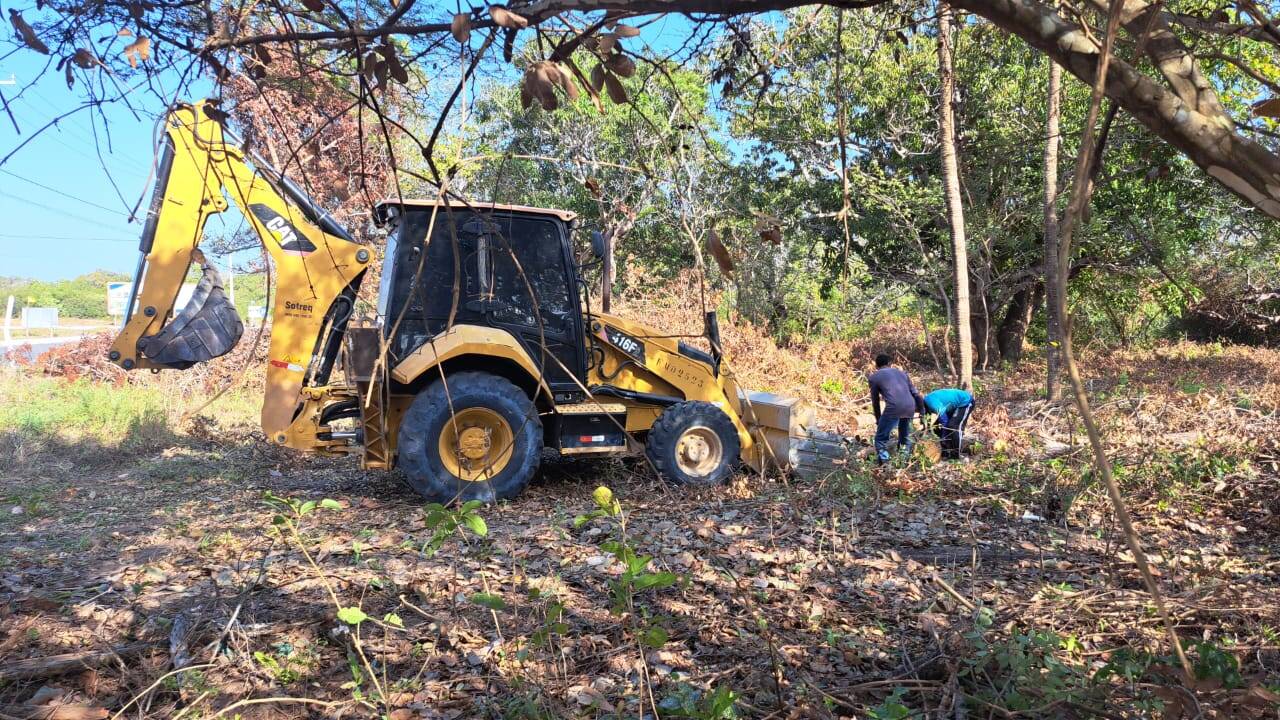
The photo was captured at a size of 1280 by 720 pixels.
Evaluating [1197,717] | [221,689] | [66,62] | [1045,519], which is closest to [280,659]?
[221,689]

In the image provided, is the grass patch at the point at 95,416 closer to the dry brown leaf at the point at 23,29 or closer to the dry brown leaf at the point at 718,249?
the dry brown leaf at the point at 23,29

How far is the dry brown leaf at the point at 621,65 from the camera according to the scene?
186 centimetres

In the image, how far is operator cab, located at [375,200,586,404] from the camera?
6191 millimetres

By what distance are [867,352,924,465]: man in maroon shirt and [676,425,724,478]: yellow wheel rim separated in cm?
175

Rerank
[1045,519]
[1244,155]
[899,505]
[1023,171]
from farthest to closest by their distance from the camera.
A: [1023,171]
[899,505]
[1045,519]
[1244,155]

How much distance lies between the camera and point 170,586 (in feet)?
13.1

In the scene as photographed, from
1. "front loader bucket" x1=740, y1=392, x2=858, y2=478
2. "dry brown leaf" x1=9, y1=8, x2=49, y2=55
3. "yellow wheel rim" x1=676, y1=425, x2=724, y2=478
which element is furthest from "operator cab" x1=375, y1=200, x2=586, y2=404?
"dry brown leaf" x1=9, y1=8, x2=49, y2=55

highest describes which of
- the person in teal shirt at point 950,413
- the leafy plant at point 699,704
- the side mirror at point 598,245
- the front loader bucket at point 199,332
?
the side mirror at point 598,245

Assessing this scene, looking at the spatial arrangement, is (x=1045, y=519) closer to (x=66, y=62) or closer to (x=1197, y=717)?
(x=1197, y=717)

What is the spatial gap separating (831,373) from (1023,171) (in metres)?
5.07

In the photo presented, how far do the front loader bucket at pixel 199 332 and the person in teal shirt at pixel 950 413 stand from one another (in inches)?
257

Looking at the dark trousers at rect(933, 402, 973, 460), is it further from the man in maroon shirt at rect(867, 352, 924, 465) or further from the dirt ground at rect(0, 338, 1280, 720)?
the dirt ground at rect(0, 338, 1280, 720)

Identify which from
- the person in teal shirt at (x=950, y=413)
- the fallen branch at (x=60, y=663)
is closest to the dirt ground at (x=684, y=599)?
the fallen branch at (x=60, y=663)

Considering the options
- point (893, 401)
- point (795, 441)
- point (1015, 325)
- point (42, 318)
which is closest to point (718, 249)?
point (795, 441)
